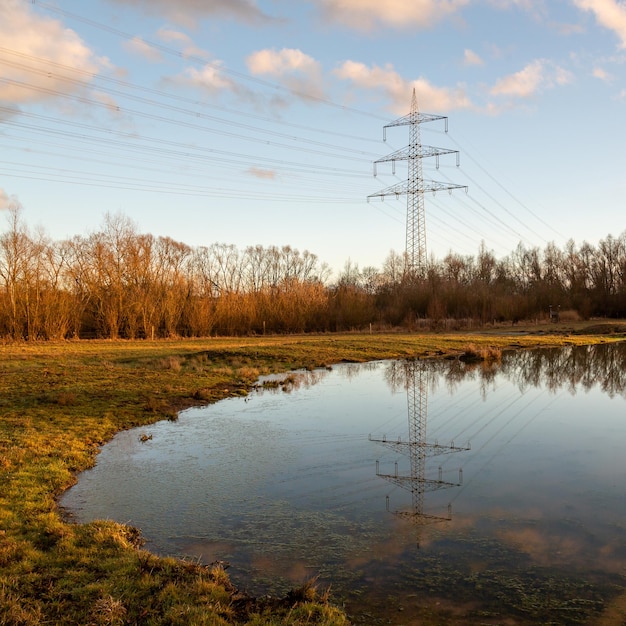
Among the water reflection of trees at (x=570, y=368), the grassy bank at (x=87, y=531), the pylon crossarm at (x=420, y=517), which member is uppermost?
the water reflection of trees at (x=570, y=368)

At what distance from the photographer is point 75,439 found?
12.1 metres

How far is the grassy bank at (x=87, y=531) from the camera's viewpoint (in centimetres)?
507

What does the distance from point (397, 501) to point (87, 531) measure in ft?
14.9

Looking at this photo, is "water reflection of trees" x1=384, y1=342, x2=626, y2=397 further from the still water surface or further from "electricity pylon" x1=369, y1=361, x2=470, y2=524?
"electricity pylon" x1=369, y1=361, x2=470, y2=524

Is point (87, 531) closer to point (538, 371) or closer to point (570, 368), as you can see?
point (538, 371)

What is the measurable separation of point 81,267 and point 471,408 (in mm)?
41242

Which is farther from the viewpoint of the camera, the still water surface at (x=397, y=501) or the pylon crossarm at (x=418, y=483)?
the pylon crossarm at (x=418, y=483)

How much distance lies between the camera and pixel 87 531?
6.91 metres

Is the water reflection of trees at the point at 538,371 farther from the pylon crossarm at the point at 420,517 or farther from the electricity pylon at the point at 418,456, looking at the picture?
the pylon crossarm at the point at 420,517

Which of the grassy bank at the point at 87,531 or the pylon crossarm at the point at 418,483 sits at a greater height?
the grassy bank at the point at 87,531

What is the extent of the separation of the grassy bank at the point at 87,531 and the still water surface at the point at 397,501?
0.52 metres

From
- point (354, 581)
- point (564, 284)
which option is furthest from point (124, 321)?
point (564, 284)

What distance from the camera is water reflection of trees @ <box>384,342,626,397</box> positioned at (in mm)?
21516

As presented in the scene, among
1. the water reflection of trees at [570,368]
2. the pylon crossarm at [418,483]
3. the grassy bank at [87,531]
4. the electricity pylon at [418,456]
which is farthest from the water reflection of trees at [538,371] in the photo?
the pylon crossarm at [418,483]
